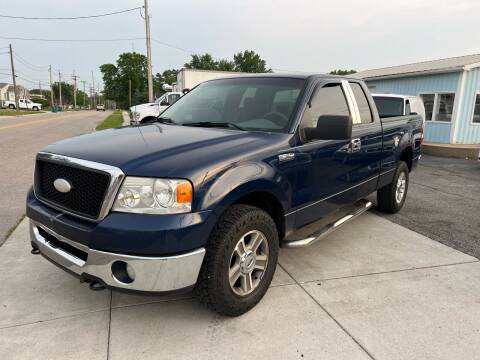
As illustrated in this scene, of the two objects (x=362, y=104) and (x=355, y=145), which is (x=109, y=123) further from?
(x=355, y=145)

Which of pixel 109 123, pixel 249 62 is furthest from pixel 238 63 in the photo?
pixel 109 123

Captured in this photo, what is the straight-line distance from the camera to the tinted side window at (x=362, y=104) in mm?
4301

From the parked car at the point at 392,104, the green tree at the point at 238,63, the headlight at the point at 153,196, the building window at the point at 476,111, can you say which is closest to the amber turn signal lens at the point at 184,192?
the headlight at the point at 153,196

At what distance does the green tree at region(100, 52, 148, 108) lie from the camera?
260ft

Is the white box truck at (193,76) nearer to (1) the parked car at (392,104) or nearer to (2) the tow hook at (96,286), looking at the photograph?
(1) the parked car at (392,104)

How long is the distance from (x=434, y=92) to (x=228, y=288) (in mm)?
15175

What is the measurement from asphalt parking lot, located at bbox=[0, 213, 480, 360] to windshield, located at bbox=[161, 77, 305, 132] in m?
1.47

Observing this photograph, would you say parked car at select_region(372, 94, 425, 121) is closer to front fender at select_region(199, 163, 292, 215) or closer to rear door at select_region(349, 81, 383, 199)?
rear door at select_region(349, 81, 383, 199)

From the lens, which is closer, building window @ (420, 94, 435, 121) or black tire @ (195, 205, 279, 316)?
black tire @ (195, 205, 279, 316)

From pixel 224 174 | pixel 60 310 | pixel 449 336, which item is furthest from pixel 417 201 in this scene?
pixel 60 310

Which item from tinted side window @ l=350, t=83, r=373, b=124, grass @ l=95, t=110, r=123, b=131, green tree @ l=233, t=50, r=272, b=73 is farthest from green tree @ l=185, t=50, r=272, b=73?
tinted side window @ l=350, t=83, r=373, b=124

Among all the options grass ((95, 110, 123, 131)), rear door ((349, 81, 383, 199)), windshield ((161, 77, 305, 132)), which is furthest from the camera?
grass ((95, 110, 123, 131))

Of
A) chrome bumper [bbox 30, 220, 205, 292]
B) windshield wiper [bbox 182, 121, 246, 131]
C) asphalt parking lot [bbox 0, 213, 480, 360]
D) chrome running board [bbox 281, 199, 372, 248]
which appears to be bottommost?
asphalt parking lot [bbox 0, 213, 480, 360]

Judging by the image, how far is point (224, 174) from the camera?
2.48m
